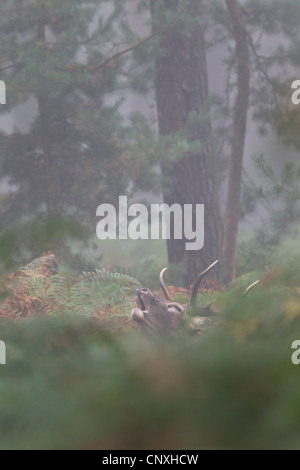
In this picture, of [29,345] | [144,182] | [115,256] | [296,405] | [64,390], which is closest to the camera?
[296,405]

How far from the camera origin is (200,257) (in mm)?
7246

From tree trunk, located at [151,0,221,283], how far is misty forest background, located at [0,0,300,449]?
0.6 inches

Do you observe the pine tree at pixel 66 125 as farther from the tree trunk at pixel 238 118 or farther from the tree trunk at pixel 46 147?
the tree trunk at pixel 238 118

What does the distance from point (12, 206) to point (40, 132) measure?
918 mm

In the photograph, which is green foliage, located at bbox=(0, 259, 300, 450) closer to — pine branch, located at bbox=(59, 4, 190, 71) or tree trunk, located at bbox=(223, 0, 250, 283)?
pine branch, located at bbox=(59, 4, 190, 71)

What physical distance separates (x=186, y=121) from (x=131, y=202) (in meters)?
1.13

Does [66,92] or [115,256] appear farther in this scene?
[115,256]

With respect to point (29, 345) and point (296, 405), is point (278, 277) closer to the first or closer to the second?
point (29, 345)

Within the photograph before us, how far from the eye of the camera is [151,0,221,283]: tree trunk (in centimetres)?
734

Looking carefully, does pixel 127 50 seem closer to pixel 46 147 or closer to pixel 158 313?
pixel 46 147

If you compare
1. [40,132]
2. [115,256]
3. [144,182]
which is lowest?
[115,256]

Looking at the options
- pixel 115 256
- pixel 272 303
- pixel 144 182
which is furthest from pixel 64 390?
pixel 115 256

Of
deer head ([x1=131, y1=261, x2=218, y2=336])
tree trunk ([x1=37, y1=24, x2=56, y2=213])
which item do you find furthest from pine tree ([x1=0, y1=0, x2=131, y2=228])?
deer head ([x1=131, y1=261, x2=218, y2=336])

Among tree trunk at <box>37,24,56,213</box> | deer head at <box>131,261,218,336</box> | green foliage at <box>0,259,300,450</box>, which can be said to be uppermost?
tree trunk at <box>37,24,56,213</box>
